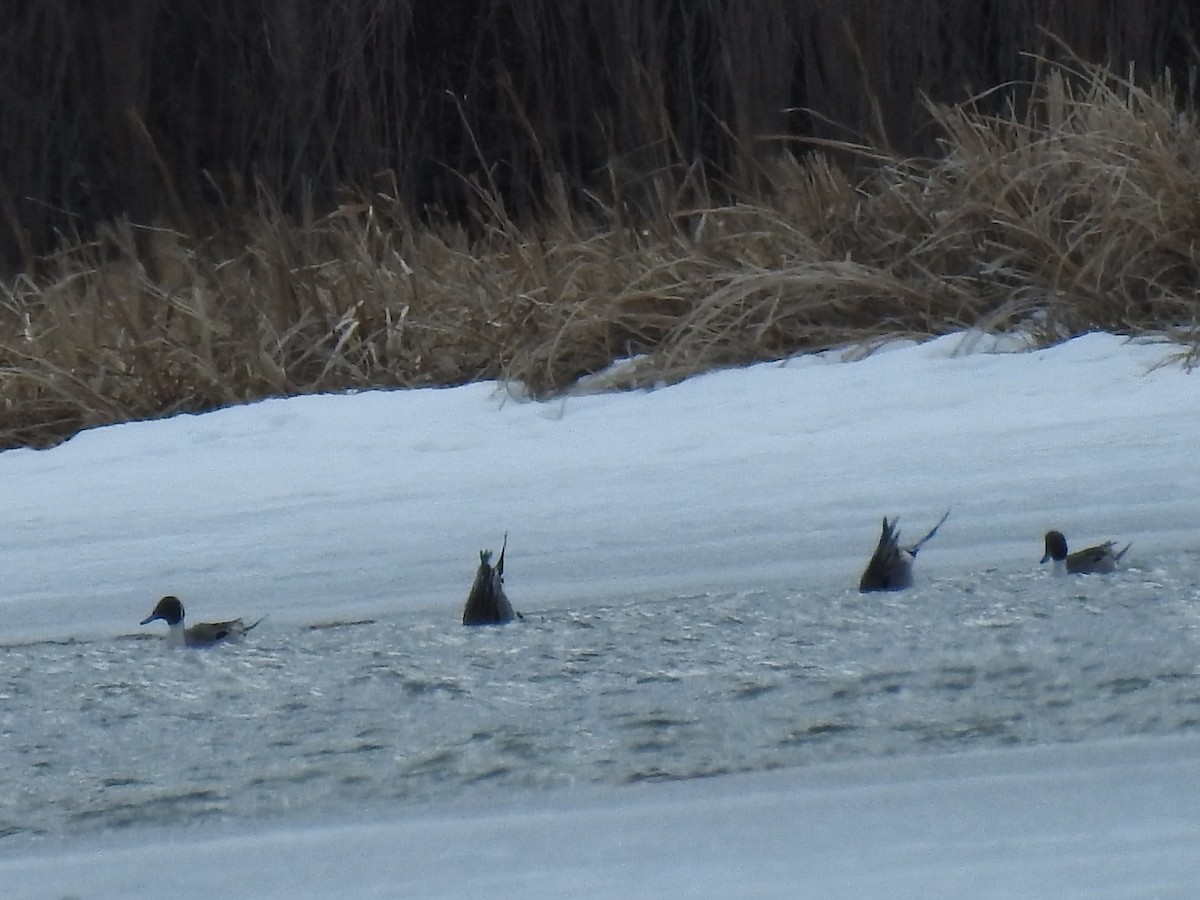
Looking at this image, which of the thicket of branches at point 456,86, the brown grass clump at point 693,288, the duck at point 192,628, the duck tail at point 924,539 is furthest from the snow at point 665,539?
the thicket of branches at point 456,86

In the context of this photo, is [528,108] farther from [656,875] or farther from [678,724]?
[656,875]

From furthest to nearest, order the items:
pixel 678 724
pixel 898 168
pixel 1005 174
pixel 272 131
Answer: pixel 272 131
pixel 898 168
pixel 1005 174
pixel 678 724

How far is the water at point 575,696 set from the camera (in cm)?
228

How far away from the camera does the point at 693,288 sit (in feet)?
16.1

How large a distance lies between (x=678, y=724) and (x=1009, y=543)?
921 millimetres

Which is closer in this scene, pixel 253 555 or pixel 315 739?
pixel 315 739

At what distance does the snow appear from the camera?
1.96 metres

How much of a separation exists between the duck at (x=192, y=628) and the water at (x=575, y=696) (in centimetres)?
3

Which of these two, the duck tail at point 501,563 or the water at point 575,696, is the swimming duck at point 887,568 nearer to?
the water at point 575,696

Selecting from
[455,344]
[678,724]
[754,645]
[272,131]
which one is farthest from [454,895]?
[272,131]

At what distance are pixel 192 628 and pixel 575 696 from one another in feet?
2.36

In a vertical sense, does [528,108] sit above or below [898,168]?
above

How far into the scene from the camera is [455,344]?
506 cm

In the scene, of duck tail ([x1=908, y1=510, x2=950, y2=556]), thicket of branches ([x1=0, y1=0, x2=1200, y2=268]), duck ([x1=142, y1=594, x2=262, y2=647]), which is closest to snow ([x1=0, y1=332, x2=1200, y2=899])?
duck tail ([x1=908, y1=510, x2=950, y2=556])
